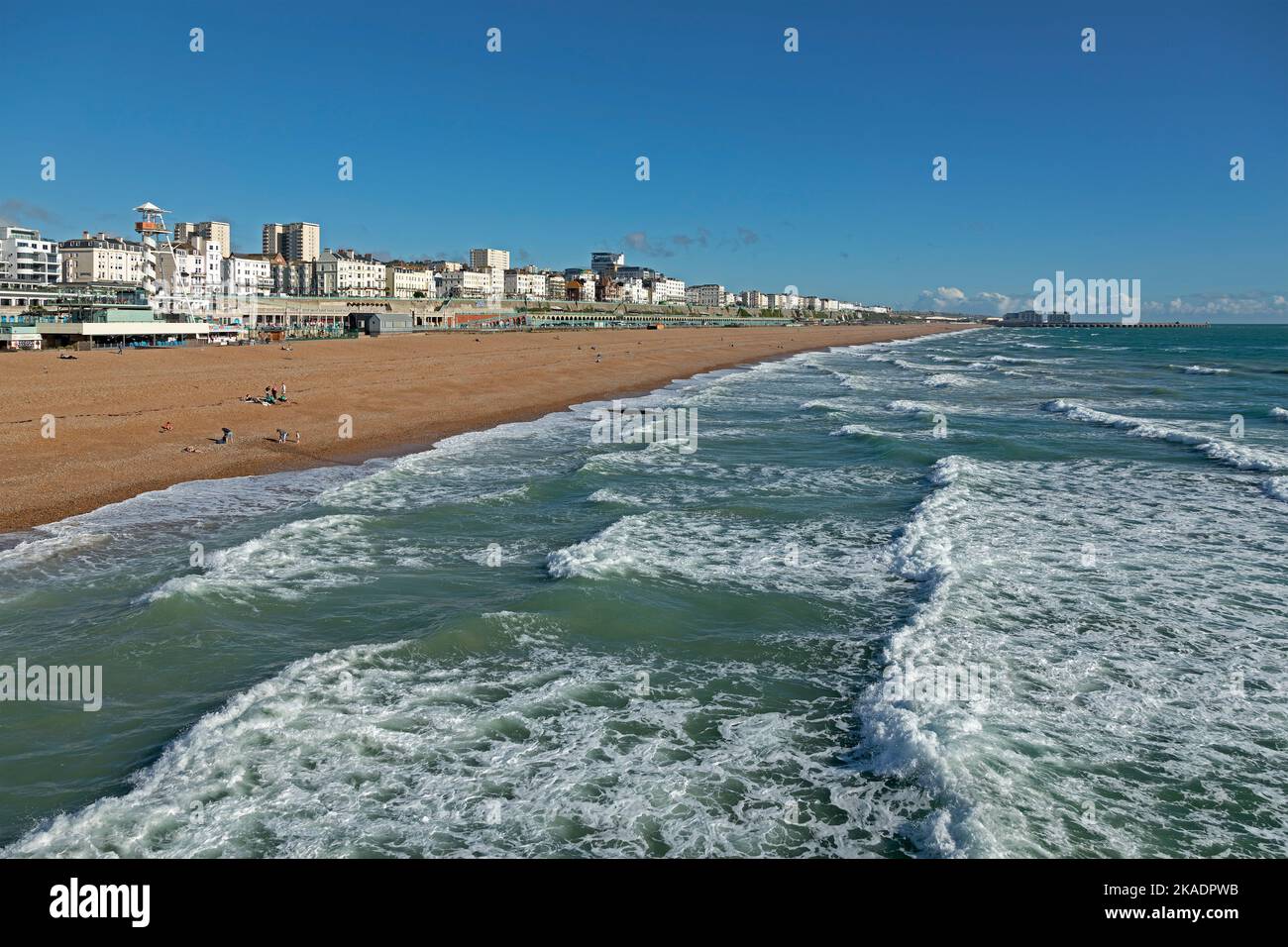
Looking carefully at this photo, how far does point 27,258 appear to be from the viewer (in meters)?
120

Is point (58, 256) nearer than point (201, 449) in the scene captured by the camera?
No

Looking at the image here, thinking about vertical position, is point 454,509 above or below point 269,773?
above

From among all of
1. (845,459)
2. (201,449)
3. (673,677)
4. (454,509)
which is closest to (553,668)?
(673,677)

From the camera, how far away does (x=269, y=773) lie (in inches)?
296

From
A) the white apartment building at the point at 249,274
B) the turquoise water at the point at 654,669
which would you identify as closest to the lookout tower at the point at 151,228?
the white apartment building at the point at 249,274

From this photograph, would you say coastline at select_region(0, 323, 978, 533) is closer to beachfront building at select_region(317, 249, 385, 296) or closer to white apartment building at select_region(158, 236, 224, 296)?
white apartment building at select_region(158, 236, 224, 296)

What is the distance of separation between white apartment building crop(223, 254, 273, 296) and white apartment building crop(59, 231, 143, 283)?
1286 cm

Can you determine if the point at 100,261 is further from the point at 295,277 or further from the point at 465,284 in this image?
the point at 465,284

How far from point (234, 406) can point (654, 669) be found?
2432cm

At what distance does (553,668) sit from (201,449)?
54.2 feet

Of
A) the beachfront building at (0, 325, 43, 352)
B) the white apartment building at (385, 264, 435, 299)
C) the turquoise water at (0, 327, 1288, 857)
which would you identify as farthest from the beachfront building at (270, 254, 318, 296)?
the turquoise water at (0, 327, 1288, 857)

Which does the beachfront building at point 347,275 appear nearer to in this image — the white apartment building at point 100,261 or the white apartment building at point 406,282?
the white apartment building at point 406,282

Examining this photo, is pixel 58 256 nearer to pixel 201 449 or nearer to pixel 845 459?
pixel 201 449

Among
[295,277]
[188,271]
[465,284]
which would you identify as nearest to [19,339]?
[188,271]
